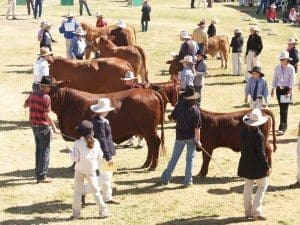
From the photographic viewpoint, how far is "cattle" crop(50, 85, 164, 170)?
11.8 m

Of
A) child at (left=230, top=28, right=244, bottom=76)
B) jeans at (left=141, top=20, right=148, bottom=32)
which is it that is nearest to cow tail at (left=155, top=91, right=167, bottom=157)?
child at (left=230, top=28, right=244, bottom=76)

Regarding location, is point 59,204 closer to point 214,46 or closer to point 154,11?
point 214,46

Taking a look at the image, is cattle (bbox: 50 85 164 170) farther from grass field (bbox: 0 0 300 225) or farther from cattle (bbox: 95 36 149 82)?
cattle (bbox: 95 36 149 82)

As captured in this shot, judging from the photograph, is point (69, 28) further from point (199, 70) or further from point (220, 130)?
point (220, 130)

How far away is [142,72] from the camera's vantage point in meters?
18.5

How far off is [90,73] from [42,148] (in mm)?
4708

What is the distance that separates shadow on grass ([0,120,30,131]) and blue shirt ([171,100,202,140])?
5.50 meters

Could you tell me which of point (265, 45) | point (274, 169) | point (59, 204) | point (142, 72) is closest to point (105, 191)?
point (59, 204)

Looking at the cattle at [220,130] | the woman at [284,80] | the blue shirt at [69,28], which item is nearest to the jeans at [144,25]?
the blue shirt at [69,28]

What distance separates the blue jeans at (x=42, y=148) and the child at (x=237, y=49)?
10.9 metres

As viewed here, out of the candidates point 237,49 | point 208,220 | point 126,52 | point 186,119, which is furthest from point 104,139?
point 237,49

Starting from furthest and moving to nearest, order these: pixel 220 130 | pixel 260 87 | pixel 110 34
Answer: pixel 110 34, pixel 260 87, pixel 220 130

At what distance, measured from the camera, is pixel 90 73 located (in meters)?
15.5

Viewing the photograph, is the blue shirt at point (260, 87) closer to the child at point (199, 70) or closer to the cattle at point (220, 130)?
the child at point (199, 70)
